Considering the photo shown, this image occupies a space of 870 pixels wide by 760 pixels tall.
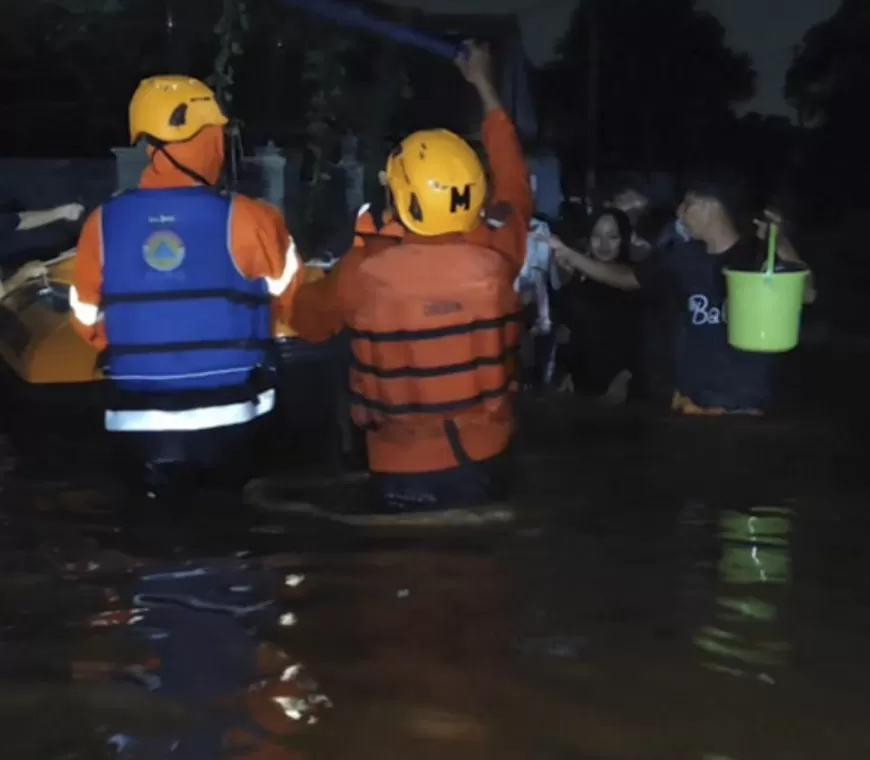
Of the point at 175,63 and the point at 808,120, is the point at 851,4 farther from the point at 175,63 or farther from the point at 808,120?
the point at 175,63

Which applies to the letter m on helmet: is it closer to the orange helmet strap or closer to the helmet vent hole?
the helmet vent hole

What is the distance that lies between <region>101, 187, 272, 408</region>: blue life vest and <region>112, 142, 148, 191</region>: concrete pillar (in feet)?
9.95

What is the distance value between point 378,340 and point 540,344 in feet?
6.65

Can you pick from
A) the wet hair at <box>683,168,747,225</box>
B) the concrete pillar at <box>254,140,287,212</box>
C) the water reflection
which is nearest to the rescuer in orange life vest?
the water reflection

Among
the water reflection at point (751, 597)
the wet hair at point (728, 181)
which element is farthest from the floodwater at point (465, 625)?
the wet hair at point (728, 181)

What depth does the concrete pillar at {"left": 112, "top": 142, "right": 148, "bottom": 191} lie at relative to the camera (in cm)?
592

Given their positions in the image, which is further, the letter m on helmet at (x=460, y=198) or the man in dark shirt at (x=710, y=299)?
the man in dark shirt at (x=710, y=299)

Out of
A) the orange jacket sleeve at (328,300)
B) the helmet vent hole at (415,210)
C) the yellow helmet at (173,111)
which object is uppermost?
Result: the yellow helmet at (173,111)

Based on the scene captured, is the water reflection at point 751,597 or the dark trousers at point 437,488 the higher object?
the dark trousers at point 437,488

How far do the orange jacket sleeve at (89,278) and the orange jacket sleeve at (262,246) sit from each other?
0.96 ft

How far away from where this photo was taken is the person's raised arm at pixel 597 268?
437cm

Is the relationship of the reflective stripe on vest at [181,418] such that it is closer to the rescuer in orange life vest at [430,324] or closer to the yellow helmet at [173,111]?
the rescuer in orange life vest at [430,324]

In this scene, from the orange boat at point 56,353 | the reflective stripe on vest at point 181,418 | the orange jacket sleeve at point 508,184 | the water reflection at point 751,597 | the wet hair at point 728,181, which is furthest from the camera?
the wet hair at point 728,181

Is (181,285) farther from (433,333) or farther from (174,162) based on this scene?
(433,333)
